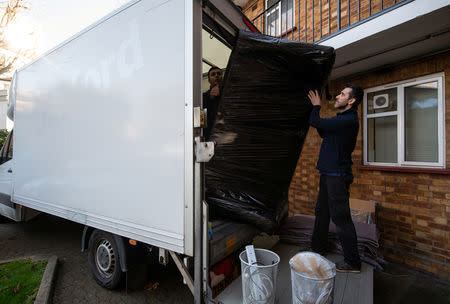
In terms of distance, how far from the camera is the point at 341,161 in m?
2.11

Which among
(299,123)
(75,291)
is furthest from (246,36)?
(75,291)

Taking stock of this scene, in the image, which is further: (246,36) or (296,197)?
(296,197)

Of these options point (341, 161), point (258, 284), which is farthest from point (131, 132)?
point (341, 161)

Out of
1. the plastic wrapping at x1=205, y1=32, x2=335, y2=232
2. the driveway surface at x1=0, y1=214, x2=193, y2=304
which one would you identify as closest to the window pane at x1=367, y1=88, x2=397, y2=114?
the plastic wrapping at x1=205, y1=32, x2=335, y2=232

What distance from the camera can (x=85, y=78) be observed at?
231 centimetres

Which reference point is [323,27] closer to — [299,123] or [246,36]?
[299,123]

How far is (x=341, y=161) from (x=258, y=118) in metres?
0.85

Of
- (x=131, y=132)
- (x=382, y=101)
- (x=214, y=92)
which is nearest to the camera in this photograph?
(x=131, y=132)

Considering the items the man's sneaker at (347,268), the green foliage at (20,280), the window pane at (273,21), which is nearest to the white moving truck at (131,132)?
the green foliage at (20,280)

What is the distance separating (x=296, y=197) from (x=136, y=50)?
3858 mm

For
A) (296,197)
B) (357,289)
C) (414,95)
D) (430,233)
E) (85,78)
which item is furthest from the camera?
(296,197)

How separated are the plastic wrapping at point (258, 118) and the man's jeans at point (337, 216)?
1.46ft

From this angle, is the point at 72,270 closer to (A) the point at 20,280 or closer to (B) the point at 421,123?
(A) the point at 20,280

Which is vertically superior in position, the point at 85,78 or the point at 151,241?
the point at 85,78
